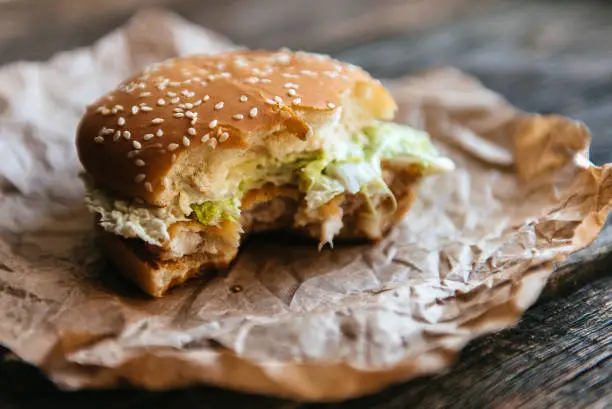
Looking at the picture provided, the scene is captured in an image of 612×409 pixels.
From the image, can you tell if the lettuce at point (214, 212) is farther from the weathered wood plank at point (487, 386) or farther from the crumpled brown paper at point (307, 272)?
the weathered wood plank at point (487, 386)

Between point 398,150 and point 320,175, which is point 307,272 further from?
point 398,150

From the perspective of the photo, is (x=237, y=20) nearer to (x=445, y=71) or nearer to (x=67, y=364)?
(x=445, y=71)

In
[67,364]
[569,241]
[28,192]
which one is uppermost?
[569,241]

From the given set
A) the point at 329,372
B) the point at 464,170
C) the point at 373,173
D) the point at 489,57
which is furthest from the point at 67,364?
the point at 489,57

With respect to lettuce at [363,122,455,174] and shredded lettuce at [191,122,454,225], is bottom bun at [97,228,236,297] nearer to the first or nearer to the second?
shredded lettuce at [191,122,454,225]

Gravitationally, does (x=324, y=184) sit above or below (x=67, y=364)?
above

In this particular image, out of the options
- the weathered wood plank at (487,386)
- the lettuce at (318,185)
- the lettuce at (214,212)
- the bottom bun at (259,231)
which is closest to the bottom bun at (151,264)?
the bottom bun at (259,231)
